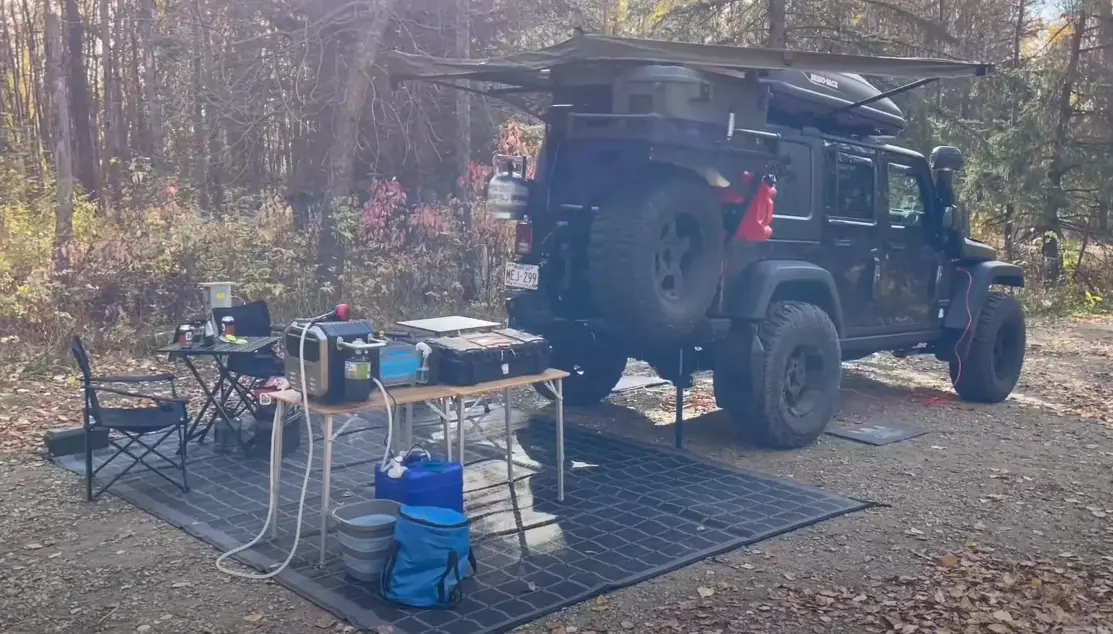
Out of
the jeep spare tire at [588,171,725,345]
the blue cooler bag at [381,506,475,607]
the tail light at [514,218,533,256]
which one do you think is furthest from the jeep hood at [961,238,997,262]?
the blue cooler bag at [381,506,475,607]

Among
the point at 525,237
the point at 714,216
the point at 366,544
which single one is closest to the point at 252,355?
the point at 525,237

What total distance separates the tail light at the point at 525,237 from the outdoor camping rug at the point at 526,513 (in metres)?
1.27

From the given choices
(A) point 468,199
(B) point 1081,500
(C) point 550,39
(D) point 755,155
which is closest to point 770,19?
(C) point 550,39

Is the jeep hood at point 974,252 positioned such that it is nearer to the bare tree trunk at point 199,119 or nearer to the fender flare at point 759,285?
the fender flare at point 759,285

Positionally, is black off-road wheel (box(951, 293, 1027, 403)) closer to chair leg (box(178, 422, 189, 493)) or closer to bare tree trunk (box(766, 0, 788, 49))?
bare tree trunk (box(766, 0, 788, 49))

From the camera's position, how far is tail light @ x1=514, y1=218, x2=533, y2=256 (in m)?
6.41

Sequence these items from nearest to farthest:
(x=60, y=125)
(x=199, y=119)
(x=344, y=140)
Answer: (x=344, y=140) < (x=60, y=125) < (x=199, y=119)

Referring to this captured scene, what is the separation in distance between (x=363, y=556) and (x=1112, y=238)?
1560 centimetres

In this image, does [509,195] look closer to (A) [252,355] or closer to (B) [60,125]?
(A) [252,355]

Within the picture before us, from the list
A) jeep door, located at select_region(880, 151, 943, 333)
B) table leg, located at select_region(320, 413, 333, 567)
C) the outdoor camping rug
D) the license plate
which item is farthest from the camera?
jeep door, located at select_region(880, 151, 943, 333)

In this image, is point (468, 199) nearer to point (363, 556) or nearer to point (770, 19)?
point (770, 19)

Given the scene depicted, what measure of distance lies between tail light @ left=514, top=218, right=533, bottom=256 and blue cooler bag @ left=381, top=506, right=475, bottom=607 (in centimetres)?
293

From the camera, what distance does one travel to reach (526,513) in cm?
490

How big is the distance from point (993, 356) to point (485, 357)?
209 inches
